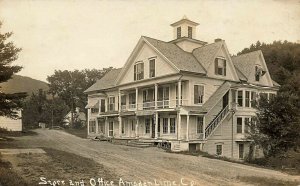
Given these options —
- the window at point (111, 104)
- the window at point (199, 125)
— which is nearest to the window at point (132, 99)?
the window at point (111, 104)

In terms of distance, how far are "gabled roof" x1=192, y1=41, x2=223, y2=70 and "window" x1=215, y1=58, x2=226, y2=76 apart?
2.31 feet

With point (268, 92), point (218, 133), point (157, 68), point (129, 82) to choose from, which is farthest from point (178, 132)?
point (268, 92)

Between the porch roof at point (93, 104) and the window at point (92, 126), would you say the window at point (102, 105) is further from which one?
the window at point (92, 126)

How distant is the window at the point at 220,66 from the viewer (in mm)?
26553

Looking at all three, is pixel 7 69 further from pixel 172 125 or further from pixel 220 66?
pixel 220 66

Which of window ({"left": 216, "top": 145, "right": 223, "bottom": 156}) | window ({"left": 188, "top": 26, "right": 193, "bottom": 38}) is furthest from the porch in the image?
window ({"left": 188, "top": 26, "right": 193, "bottom": 38})

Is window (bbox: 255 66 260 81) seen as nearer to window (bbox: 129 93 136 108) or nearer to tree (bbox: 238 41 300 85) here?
tree (bbox: 238 41 300 85)

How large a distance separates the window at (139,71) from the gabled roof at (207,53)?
179 inches

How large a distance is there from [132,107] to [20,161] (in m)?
17.2

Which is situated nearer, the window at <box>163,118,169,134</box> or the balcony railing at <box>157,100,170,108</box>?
the balcony railing at <box>157,100,170,108</box>

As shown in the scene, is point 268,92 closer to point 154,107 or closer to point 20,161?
point 154,107

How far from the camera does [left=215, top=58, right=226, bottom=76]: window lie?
26.6 metres

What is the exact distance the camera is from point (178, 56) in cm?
2639

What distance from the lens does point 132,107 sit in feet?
99.4
